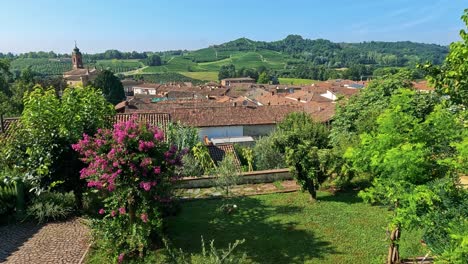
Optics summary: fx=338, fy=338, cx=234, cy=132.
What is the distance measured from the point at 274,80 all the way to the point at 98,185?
409 ft

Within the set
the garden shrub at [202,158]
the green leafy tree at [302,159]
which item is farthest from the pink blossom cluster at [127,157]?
the garden shrub at [202,158]

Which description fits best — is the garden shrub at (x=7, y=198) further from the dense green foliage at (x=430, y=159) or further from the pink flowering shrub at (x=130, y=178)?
the dense green foliage at (x=430, y=159)

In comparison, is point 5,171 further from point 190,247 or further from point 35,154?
point 190,247

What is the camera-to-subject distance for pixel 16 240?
9297mm

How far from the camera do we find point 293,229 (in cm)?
1002

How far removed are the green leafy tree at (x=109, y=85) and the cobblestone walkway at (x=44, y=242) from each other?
178ft

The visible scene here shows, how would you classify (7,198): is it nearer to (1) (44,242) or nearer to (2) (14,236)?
(2) (14,236)

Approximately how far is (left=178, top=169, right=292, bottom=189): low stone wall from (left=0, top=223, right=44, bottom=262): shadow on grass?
18.8 ft

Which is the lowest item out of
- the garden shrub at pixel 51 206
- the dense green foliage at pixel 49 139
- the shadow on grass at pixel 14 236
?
the shadow on grass at pixel 14 236

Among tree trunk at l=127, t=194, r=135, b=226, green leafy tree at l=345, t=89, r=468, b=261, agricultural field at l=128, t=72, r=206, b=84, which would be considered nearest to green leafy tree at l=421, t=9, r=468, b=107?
green leafy tree at l=345, t=89, r=468, b=261

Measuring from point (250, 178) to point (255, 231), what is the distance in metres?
5.05

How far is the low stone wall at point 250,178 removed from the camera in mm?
14547

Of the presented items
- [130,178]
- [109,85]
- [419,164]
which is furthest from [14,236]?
[109,85]

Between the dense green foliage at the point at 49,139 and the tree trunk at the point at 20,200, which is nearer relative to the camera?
the dense green foliage at the point at 49,139
